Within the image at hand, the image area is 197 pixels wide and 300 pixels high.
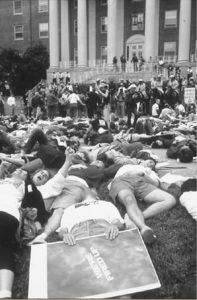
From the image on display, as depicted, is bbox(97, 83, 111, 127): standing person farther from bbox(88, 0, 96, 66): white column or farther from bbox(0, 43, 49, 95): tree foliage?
bbox(0, 43, 49, 95): tree foliage

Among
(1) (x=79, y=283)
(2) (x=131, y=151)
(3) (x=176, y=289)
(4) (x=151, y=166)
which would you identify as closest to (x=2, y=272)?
(1) (x=79, y=283)

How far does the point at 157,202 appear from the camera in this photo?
666cm

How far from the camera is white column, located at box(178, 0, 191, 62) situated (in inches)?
Result: 1583

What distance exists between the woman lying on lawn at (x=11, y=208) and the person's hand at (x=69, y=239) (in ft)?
2.01

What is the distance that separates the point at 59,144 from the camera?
11.3m

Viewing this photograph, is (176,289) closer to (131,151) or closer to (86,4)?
(131,151)

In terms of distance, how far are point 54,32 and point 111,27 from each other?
7.21 metres

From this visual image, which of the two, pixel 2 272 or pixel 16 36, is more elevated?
pixel 16 36

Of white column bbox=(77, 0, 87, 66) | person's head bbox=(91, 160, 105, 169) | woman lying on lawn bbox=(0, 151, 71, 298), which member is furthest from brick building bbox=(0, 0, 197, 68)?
woman lying on lawn bbox=(0, 151, 71, 298)

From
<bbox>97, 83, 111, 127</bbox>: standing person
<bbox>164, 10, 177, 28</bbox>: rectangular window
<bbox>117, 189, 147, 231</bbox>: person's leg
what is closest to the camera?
<bbox>117, 189, 147, 231</bbox>: person's leg

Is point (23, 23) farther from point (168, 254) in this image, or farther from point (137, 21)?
point (168, 254)

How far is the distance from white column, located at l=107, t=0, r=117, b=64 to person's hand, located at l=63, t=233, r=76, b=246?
38886mm

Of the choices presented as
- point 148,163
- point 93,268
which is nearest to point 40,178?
point 93,268

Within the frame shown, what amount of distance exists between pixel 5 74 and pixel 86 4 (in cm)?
1238
